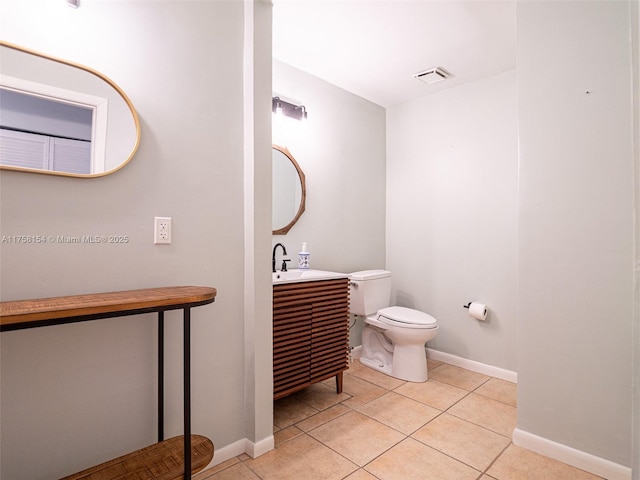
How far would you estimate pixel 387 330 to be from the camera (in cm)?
286

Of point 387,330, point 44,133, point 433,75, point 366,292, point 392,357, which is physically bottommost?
point 392,357

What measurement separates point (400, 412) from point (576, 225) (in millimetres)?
1519

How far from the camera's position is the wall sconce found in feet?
8.70

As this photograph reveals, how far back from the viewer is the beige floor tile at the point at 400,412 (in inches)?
85.0

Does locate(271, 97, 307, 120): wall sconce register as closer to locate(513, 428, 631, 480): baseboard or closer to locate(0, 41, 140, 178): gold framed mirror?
locate(0, 41, 140, 178): gold framed mirror

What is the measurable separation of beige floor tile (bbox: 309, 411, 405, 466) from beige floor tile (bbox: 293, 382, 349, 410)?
0.21m

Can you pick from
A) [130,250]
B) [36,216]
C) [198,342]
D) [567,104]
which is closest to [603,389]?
[567,104]

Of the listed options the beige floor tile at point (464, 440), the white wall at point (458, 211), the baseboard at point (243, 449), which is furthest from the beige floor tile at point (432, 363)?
the baseboard at point (243, 449)

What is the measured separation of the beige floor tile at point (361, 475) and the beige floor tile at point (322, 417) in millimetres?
457

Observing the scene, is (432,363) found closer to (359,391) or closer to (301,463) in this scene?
(359,391)

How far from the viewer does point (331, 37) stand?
2.44 meters

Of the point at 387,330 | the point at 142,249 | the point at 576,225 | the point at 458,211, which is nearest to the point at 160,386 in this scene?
the point at 142,249

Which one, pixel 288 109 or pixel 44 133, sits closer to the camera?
pixel 44 133

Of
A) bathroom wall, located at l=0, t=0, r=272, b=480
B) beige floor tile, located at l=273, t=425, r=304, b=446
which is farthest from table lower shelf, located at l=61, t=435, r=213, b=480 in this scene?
beige floor tile, located at l=273, t=425, r=304, b=446
